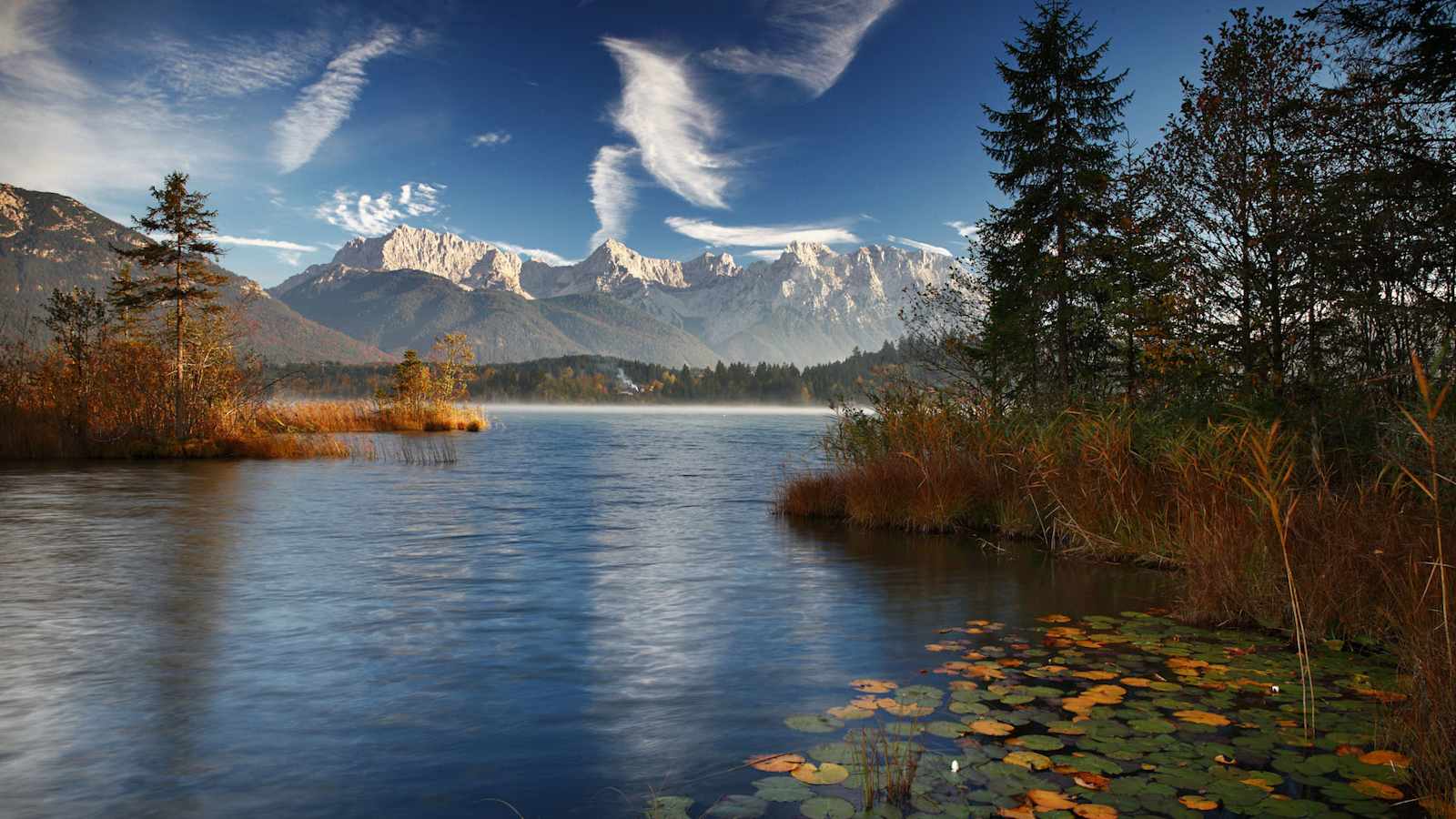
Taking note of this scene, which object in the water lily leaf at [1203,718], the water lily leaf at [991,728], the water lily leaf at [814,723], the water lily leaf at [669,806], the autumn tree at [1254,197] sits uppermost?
the autumn tree at [1254,197]

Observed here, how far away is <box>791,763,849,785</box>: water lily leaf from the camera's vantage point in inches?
190

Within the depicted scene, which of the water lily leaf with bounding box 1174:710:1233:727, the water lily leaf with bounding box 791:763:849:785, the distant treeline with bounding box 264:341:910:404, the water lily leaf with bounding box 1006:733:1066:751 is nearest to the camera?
the water lily leaf with bounding box 791:763:849:785

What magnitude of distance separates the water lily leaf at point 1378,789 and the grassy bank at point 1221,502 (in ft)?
0.56

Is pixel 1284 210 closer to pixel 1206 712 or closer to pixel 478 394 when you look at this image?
pixel 1206 712

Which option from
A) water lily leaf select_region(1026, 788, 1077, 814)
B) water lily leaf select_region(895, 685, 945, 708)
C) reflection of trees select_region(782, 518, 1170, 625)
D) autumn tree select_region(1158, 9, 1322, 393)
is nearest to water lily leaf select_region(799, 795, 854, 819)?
water lily leaf select_region(1026, 788, 1077, 814)

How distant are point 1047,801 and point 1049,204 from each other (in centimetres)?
2429

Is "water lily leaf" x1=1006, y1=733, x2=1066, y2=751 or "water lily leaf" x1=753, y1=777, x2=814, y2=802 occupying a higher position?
"water lily leaf" x1=1006, y1=733, x2=1066, y2=751

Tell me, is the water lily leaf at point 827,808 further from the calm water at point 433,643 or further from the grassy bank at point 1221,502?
the grassy bank at point 1221,502

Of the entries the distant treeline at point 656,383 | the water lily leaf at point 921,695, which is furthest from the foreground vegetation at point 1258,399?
the distant treeline at point 656,383

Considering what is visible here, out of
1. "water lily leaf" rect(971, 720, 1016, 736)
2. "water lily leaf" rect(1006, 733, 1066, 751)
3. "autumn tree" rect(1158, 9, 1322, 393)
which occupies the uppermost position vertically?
"autumn tree" rect(1158, 9, 1322, 393)

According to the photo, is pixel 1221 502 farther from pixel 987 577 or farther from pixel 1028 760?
pixel 1028 760

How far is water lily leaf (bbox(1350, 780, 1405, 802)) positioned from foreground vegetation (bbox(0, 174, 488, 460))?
110 feet

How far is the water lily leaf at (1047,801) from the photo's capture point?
4.34 m

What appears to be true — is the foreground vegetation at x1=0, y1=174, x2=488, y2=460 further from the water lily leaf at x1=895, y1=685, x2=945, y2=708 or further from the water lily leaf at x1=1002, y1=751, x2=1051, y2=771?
the water lily leaf at x1=1002, y1=751, x2=1051, y2=771
